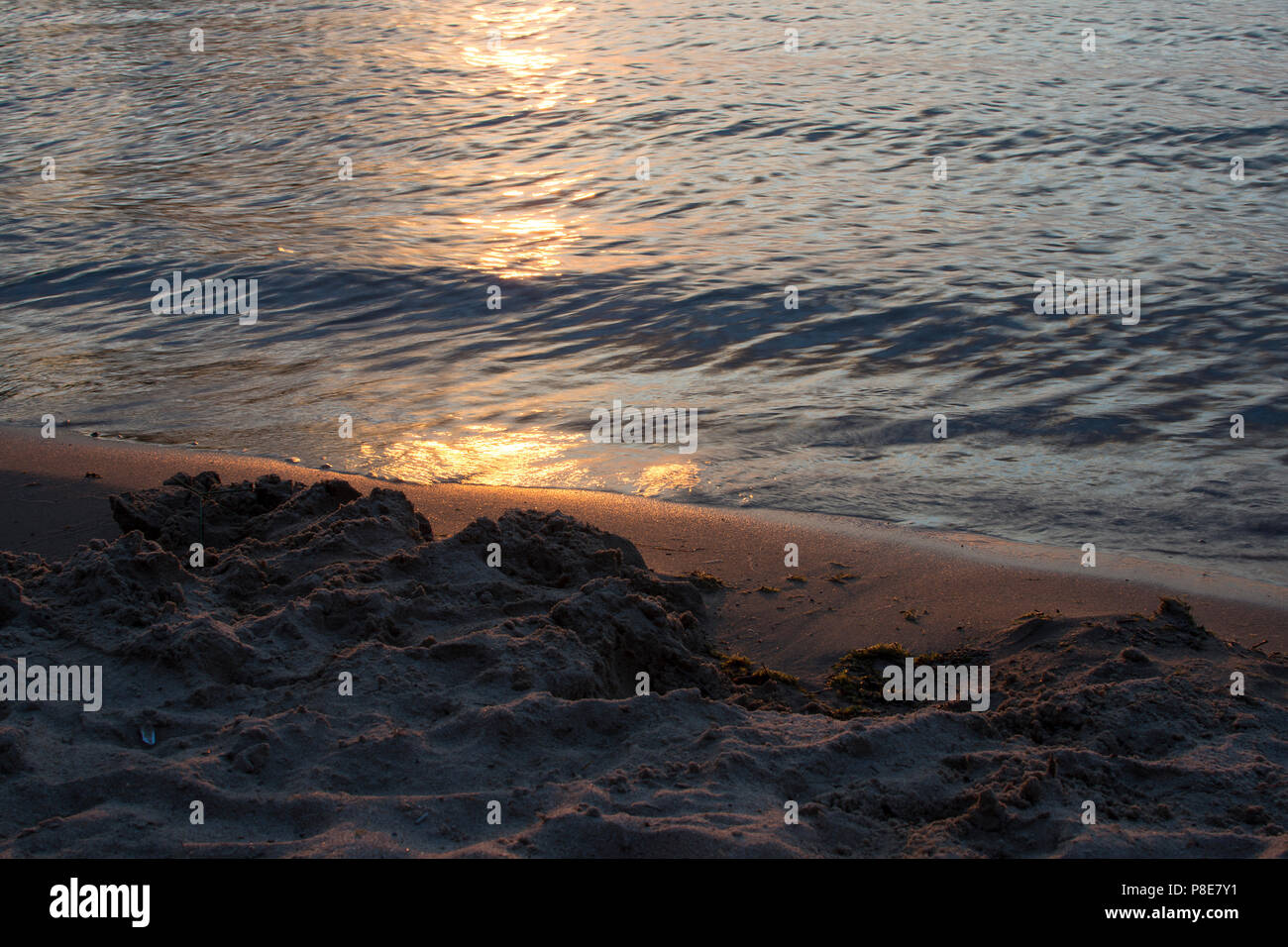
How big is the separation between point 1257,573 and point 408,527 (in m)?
3.39

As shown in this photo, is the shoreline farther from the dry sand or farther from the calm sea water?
the calm sea water

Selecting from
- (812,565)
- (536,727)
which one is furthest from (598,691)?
(812,565)

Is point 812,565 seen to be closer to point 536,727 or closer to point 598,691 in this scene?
point 598,691

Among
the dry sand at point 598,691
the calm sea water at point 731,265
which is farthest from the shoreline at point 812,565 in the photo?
the calm sea water at point 731,265

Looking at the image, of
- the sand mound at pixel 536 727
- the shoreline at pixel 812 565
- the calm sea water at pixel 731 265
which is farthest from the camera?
the calm sea water at pixel 731 265

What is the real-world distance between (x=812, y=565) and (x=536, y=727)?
1.71 meters

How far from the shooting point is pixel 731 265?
29.4 ft

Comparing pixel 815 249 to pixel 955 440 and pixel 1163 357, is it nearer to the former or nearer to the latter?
pixel 1163 357

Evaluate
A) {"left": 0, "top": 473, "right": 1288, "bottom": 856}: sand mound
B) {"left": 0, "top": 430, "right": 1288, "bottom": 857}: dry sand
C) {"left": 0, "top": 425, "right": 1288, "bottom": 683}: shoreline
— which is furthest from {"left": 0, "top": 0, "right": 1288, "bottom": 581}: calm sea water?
{"left": 0, "top": 473, "right": 1288, "bottom": 856}: sand mound

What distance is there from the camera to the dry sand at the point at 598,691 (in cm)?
256

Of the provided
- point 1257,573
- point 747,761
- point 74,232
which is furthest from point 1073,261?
point 74,232

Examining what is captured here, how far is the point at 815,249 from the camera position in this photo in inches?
363

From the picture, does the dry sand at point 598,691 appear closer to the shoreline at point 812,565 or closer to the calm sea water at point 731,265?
the shoreline at point 812,565

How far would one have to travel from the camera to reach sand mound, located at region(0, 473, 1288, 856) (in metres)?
2.53
